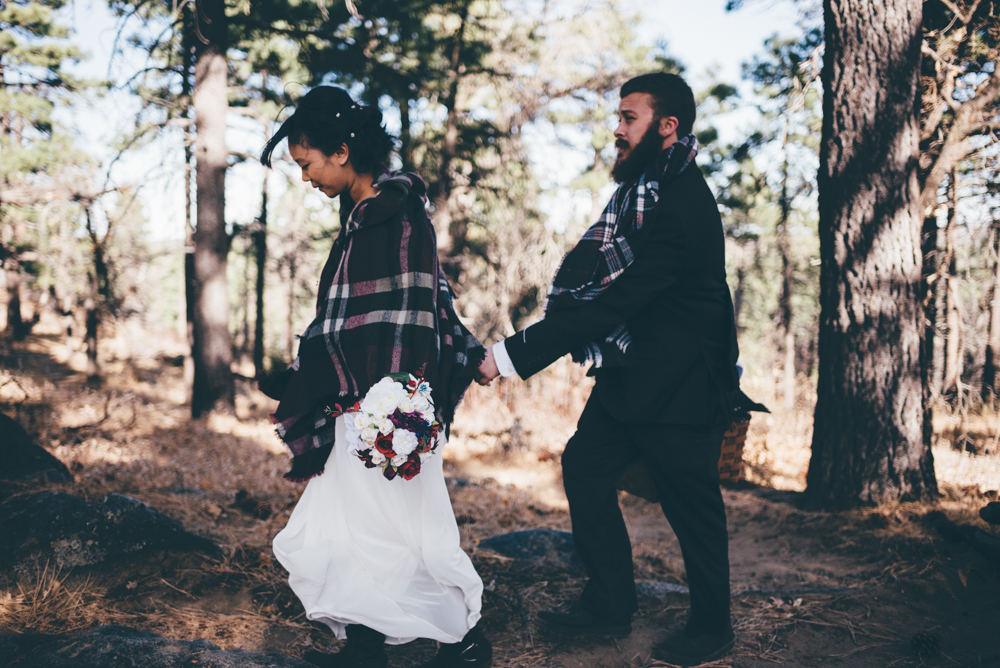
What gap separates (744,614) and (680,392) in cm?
134

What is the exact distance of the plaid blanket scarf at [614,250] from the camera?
2.44 m

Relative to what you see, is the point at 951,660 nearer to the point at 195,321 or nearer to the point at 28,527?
the point at 28,527

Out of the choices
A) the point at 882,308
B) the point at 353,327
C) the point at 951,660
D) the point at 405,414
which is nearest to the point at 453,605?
the point at 405,414

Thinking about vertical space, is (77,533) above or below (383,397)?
below

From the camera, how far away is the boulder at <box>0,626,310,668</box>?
2.07m

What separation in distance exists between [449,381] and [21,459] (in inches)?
130

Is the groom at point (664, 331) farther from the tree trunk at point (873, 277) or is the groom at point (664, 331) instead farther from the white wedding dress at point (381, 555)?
the tree trunk at point (873, 277)

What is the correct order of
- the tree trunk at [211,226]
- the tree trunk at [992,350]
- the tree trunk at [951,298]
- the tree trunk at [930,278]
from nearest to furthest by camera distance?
the tree trunk at [930,278] < the tree trunk at [951,298] < the tree trunk at [211,226] < the tree trunk at [992,350]

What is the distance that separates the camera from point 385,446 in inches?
78.8

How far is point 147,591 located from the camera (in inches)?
116

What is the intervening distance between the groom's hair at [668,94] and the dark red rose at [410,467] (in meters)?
1.74

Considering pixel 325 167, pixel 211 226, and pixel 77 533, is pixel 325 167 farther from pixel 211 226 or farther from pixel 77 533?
pixel 211 226

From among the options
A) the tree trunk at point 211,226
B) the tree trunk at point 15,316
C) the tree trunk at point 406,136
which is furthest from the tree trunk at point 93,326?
the tree trunk at point 15,316

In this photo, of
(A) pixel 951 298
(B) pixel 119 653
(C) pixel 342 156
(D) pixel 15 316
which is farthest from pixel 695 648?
(D) pixel 15 316
